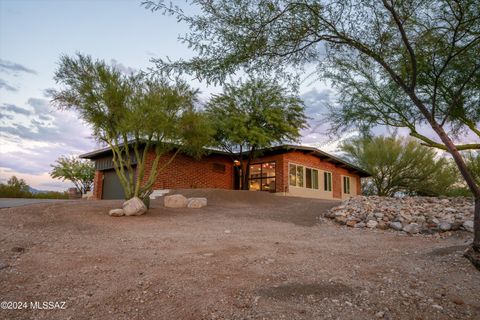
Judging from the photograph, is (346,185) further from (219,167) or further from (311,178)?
(219,167)

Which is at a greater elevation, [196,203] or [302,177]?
[302,177]

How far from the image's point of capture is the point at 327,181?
23.9 m

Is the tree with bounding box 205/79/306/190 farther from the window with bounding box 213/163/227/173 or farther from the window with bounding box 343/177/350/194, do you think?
the window with bounding box 343/177/350/194

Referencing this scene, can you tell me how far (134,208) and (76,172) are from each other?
20589 mm

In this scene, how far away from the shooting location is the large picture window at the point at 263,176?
819 inches

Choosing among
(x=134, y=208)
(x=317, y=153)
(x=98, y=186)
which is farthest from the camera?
(x=317, y=153)

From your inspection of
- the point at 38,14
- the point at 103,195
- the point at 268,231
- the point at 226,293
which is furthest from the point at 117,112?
the point at 103,195

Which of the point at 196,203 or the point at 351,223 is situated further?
the point at 196,203

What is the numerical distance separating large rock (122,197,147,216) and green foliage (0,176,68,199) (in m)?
16.6

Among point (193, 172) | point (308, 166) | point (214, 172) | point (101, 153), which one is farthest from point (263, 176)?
point (101, 153)

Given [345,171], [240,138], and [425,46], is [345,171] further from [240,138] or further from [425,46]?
[425,46]

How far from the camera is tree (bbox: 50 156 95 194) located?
26.9 metres

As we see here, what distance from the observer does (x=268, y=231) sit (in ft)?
25.7

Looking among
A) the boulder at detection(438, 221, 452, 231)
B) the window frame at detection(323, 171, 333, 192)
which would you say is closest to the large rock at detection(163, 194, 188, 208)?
the boulder at detection(438, 221, 452, 231)
